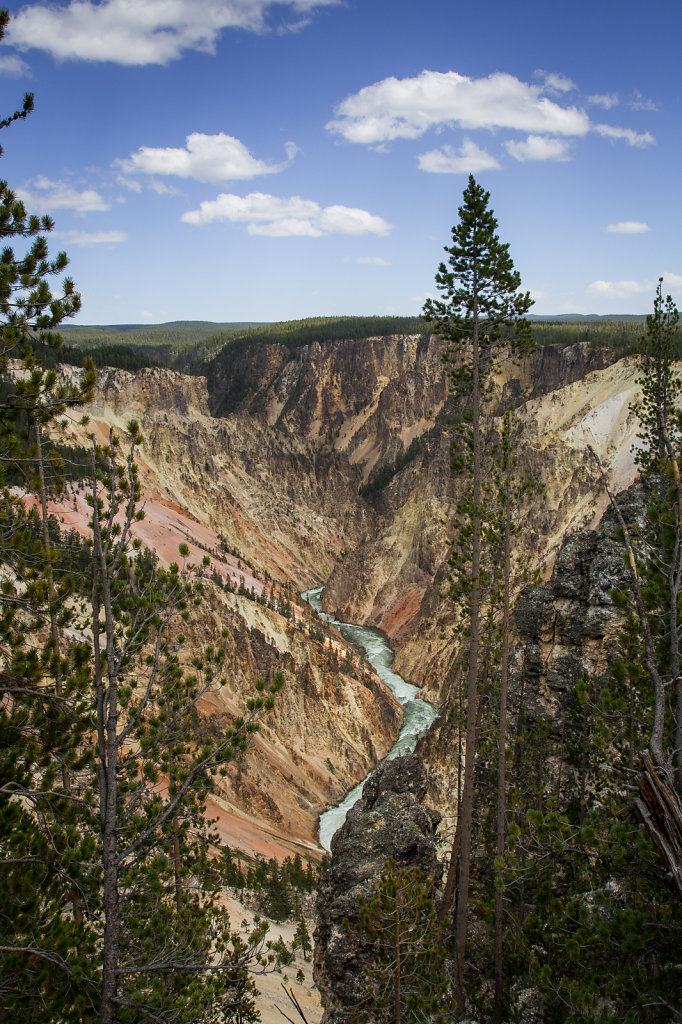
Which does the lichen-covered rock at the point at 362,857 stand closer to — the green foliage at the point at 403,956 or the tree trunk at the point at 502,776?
the green foliage at the point at 403,956

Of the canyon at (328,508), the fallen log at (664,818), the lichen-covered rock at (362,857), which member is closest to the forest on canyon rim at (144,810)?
the fallen log at (664,818)

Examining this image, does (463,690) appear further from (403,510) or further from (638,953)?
(403,510)

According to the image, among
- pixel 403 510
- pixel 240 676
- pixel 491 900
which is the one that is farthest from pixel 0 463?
pixel 403 510

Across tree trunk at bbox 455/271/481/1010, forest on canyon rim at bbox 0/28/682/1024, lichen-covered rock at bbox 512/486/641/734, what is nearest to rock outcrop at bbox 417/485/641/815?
lichen-covered rock at bbox 512/486/641/734

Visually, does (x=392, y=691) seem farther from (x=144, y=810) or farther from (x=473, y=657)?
(x=144, y=810)

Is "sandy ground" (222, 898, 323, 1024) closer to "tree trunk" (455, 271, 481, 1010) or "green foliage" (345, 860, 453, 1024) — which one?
"green foliage" (345, 860, 453, 1024)

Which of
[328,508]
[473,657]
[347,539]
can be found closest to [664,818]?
[473,657]
